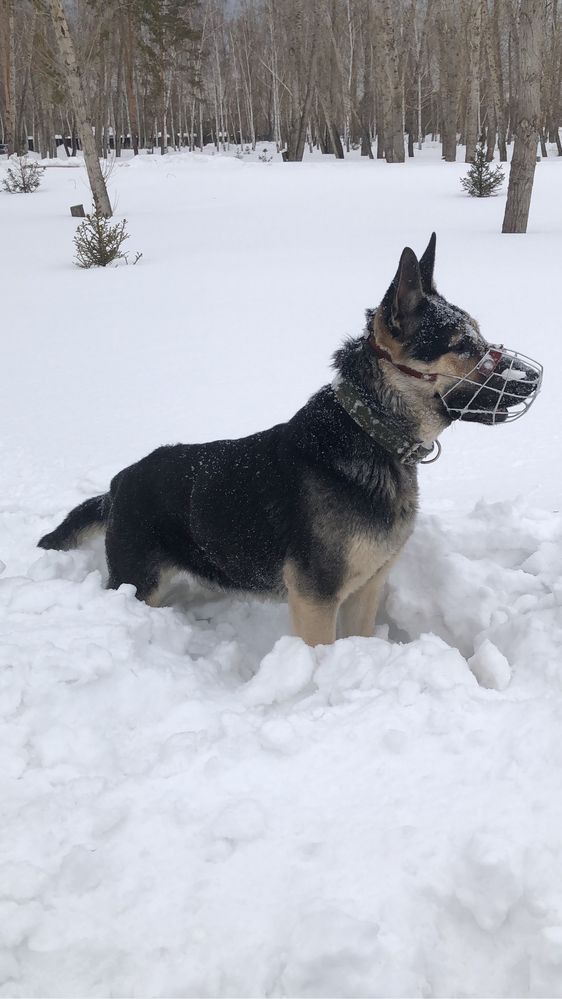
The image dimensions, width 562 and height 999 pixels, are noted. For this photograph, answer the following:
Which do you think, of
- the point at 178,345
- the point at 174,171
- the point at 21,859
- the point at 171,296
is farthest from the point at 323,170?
the point at 21,859

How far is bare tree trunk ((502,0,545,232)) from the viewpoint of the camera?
12.7 metres

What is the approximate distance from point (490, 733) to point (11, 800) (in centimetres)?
152

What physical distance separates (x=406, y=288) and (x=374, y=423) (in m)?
0.55

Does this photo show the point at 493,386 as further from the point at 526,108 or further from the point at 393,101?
the point at 393,101

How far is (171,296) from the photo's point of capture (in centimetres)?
1145

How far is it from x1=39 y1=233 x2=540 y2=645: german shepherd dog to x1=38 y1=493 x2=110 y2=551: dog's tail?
393 mm

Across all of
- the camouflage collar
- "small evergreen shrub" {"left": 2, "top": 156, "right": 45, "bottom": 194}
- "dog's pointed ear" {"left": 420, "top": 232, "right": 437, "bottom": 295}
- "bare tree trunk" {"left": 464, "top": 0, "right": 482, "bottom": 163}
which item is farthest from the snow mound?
"bare tree trunk" {"left": 464, "top": 0, "right": 482, "bottom": 163}

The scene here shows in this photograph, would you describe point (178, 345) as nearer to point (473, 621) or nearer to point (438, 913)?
point (473, 621)

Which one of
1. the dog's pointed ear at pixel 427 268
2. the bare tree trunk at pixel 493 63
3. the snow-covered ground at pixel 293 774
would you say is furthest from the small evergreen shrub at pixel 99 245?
the bare tree trunk at pixel 493 63

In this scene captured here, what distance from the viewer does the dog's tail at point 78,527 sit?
12.7 ft

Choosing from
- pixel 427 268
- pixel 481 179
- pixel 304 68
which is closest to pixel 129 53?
pixel 304 68

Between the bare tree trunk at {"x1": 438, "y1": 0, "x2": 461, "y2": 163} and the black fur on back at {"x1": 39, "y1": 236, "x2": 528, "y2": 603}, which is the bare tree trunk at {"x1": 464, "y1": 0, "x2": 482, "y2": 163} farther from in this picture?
the black fur on back at {"x1": 39, "y1": 236, "x2": 528, "y2": 603}

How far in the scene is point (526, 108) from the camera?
13.1 metres

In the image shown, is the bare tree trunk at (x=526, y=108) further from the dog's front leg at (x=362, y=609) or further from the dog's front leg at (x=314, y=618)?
the dog's front leg at (x=314, y=618)
